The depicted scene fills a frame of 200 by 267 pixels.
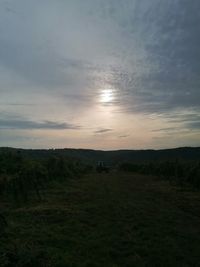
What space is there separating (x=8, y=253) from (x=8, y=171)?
14.2 m

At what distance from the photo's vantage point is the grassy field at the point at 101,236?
343 inches

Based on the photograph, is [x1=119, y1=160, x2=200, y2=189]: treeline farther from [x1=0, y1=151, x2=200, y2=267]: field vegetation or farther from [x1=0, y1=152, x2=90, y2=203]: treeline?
[x1=0, y1=152, x2=90, y2=203]: treeline

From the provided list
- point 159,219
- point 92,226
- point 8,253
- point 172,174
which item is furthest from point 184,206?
point 172,174

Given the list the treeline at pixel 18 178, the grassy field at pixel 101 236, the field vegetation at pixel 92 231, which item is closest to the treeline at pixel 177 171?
the field vegetation at pixel 92 231

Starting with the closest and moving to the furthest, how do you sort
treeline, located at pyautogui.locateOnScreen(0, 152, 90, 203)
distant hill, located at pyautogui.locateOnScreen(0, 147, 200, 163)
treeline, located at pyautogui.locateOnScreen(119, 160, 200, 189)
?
treeline, located at pyautogui.locateOnScreen(0, 152, 90, 203) → treeline, located at pyautogui.locateOnScreen(119, 160, 200, 189) → distant hill, located at pyautogui.locateOnScreen(0, 147, 200, 163)

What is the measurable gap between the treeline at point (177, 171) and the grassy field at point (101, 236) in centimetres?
1589

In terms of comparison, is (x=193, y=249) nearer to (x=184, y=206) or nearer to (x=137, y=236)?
(x=137, y=236)

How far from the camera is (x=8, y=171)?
21781 mm

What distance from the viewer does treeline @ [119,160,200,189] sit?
3312 centimetres

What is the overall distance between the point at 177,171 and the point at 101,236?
3042 centimetres

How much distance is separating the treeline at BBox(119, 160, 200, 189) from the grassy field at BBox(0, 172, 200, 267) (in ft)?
52.1

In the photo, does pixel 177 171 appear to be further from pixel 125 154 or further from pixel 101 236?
pixel 125 154

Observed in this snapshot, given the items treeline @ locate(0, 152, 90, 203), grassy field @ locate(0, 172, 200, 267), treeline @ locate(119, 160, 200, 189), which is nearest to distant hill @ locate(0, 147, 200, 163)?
treeline @ locate(119, 160, 200, 189)

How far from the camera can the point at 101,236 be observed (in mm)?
11344
